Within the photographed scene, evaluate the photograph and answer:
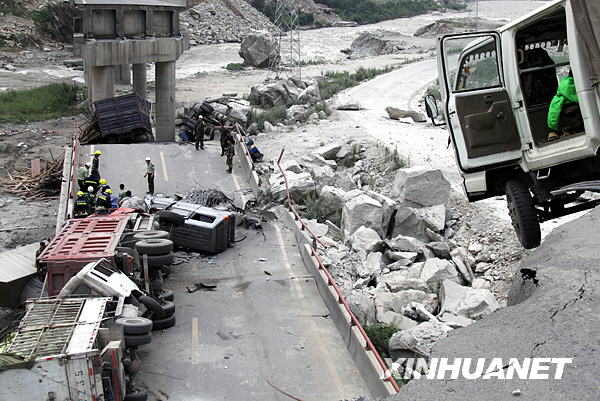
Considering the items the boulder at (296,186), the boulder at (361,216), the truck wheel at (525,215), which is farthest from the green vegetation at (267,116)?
the truck wheel at (525,215)

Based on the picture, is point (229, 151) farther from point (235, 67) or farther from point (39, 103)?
point (235, 67)

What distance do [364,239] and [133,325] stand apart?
8.31m

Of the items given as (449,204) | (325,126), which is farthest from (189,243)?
(325,126)

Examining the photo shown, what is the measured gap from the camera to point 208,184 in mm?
20734

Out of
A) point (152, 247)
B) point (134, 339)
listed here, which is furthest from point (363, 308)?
point (134, 339)

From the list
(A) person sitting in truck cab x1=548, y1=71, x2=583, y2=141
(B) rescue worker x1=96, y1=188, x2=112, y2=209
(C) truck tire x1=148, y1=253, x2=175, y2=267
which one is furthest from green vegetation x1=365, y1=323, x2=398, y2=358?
(B) rescue worker x1=96, y1=188, x2=112, y2=209

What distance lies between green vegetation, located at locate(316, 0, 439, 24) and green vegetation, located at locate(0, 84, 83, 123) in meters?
66.8

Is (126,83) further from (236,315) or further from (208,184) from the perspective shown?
(236,315)

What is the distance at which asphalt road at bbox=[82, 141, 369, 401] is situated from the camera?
414 inches

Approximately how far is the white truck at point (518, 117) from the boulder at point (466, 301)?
228cm

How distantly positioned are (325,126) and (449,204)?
10572mm

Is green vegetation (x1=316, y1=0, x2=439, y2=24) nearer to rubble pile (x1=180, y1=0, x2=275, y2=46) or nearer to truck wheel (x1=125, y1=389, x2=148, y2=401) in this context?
rubble pile (x1=180, y1=0, x2=275, y2=46)

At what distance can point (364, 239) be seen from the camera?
1711cm

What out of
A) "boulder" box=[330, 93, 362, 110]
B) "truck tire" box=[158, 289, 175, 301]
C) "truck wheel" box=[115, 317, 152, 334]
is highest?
"boulder" box=[330, 93, 362, 110]
